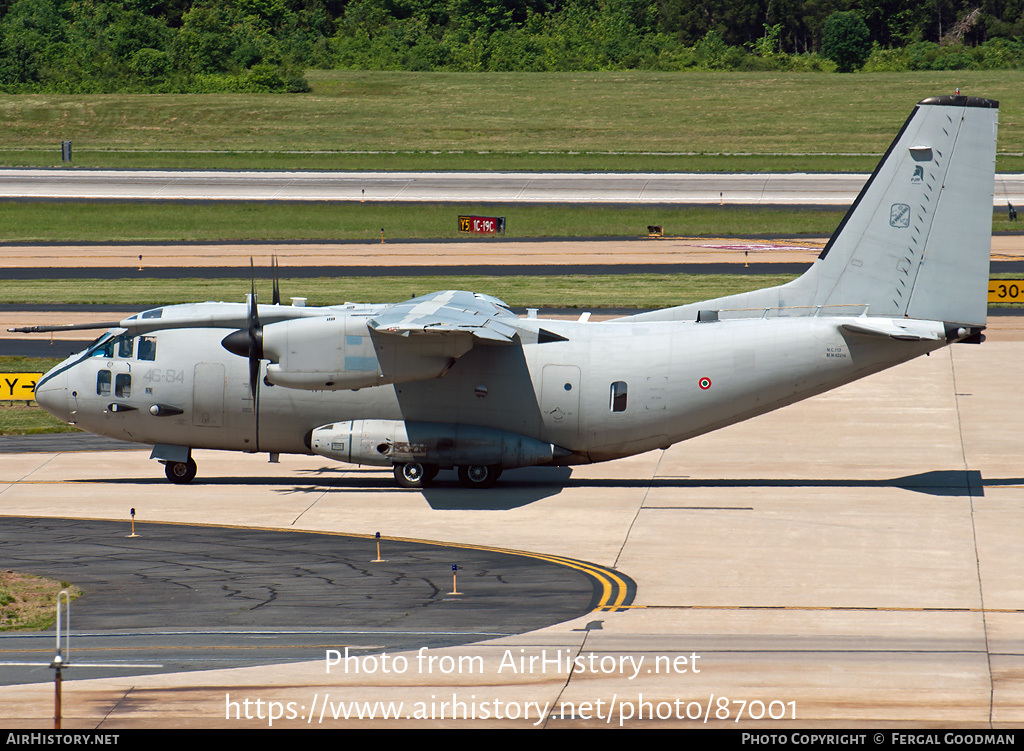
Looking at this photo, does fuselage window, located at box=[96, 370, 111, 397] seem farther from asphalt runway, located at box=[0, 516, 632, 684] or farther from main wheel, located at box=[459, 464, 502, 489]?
main wheel, located at box=[459, 464, 502, 489]

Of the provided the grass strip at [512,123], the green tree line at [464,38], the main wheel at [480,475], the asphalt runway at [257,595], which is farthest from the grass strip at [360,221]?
the asphalt runway at [257,595]

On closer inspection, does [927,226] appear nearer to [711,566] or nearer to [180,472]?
[711,566]

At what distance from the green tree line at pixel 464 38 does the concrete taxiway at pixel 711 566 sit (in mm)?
102258

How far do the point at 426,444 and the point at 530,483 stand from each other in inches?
124

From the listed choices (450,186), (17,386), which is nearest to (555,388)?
(17,386)

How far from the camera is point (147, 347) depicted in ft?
101

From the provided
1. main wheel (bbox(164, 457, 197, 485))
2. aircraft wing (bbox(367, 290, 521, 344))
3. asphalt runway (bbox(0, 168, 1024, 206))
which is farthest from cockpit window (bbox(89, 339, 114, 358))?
asphalt runway (bbox(0, 168, 1024, 206))

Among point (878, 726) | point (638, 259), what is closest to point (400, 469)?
point (878, 726)

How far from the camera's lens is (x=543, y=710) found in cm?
1641

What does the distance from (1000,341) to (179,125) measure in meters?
86.9

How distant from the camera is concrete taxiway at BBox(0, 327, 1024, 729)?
54.6ft

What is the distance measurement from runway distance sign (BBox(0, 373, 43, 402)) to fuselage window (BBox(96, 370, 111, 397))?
1086 centimetres

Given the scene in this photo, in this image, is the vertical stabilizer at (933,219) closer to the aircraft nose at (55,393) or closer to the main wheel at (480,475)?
the main wheel at (480,475)

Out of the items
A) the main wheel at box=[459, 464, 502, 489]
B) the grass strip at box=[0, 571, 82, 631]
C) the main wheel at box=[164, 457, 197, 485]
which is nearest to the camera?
the grass strip at box=[0, 571, 82, 631]
